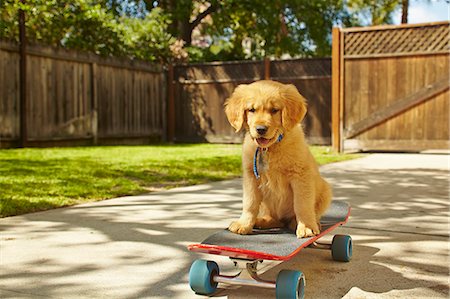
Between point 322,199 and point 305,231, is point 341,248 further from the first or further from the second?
point 305,231

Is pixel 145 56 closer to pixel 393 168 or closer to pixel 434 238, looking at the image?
pixel 393 168

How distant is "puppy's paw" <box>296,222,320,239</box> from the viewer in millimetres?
2895

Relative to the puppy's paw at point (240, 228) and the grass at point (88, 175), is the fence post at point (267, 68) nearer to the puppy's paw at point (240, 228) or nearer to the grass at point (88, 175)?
the grass at point (88, 175)

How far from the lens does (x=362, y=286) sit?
2.81 meters

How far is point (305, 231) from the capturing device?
9.53 ft

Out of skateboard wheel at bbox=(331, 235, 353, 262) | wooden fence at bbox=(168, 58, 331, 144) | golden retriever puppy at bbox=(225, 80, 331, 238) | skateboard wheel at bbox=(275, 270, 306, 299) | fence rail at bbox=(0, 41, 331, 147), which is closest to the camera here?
skateboard wheel at bbox=(275, 270, 306, 299)

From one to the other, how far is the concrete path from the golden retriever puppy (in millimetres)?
340

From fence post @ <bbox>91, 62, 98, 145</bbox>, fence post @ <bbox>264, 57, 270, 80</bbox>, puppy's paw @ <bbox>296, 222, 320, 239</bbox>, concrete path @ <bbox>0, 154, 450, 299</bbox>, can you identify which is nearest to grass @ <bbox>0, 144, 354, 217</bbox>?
concrete path @ <bbox>0, 154, 450, 299</bbox>

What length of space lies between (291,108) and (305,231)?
2.19 feet

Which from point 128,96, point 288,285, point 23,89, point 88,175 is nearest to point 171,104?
point 128,96

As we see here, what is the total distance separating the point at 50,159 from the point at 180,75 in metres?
7.68

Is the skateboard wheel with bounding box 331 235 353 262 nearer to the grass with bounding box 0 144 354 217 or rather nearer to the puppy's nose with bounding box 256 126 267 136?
the puppy's nose with bounding box 256 126 267 136

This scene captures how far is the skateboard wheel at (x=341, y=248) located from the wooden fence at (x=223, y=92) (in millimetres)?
10904

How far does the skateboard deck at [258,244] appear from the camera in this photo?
2.52 metres
